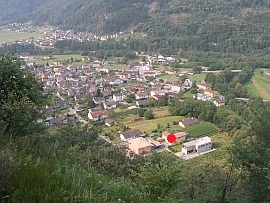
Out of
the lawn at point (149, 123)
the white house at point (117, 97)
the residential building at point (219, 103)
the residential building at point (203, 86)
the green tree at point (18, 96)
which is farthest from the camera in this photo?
the residential building at point (203, 86)

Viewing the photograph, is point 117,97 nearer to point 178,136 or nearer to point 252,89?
point 178,136

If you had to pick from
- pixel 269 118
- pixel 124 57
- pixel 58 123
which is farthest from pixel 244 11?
pixel 269 118

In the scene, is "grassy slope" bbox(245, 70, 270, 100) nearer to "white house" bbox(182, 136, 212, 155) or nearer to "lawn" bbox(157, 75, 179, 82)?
"lawn" bbox(157, 75, 179, 82)

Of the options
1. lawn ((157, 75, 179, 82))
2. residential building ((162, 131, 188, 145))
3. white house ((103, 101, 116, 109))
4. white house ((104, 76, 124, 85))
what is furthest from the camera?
lawn ((157, 75, 179, 82))

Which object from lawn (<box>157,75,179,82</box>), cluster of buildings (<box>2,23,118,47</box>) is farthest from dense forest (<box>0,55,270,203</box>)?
cluster of buildings (<box>2,23,118,47</box>)

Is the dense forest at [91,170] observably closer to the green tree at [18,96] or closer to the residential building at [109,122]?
the green tree at [18,96]

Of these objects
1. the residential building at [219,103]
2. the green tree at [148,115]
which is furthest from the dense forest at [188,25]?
the green tree at [148,115]
